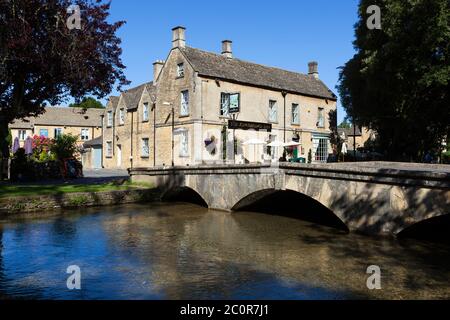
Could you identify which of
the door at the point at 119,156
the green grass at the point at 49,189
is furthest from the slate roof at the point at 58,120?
the green grass at the point at 49,189

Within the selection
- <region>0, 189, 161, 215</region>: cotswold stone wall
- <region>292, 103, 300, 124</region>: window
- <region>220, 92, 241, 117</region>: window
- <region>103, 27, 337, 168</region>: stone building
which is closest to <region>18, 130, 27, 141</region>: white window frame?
<region>103, 27, 337, 168</region>: stone building

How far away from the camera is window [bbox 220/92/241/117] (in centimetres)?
2978

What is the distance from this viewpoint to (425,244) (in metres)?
12.4

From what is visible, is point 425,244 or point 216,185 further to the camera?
point 216,185

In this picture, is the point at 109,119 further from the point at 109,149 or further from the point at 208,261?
the point at 208,261

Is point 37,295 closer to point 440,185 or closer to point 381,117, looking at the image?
point 440,185

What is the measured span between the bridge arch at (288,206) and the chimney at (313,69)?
23724mm

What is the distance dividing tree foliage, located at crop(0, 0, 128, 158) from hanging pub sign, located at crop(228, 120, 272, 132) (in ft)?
28.2

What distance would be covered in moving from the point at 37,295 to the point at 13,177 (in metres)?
20.1

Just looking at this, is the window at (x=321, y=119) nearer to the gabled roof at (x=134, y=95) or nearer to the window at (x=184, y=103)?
the window at (x=184, y=103)

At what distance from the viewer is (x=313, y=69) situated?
42.4 m
